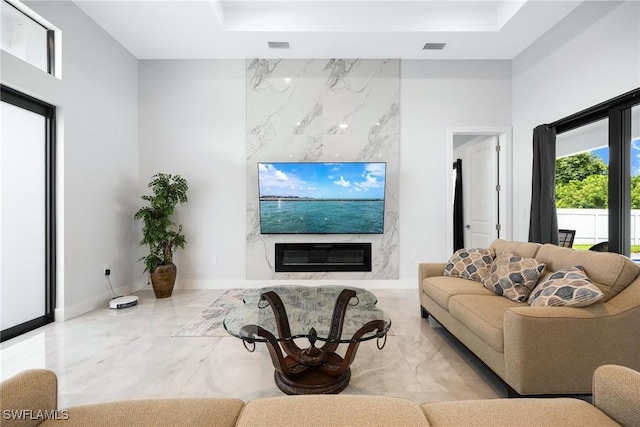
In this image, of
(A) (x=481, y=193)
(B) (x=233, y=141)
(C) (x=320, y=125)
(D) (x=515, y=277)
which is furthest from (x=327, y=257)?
(A) (x=481, y=193)

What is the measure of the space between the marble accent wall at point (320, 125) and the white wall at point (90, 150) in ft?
5.47

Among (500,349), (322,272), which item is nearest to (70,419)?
(500,349)

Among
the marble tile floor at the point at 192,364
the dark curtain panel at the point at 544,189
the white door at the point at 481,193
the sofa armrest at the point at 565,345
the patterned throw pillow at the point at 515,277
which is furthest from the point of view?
the white door at the point at 481,193

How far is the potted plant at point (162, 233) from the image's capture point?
12.8 ft

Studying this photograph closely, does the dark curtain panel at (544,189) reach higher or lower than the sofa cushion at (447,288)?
higher

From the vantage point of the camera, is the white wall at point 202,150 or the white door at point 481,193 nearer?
the white wall at point 202,150

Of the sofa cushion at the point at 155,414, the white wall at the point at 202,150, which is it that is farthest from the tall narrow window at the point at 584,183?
the white wall at the point at 202,150

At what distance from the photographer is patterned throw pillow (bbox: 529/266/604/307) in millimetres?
1725

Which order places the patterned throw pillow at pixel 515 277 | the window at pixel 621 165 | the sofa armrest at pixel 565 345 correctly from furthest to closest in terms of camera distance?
the window at pixel 621 165, the patterned throw pillow at pixel 515 277, the sofa armrest at pixel 565 345

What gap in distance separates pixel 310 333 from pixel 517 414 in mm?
1055

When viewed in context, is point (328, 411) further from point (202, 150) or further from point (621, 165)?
point (202, 150)

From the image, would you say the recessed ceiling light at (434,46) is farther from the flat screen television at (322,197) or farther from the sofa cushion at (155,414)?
the sofa cushion at (155,414)

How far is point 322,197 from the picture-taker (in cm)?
431

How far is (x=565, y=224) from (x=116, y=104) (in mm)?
5896
